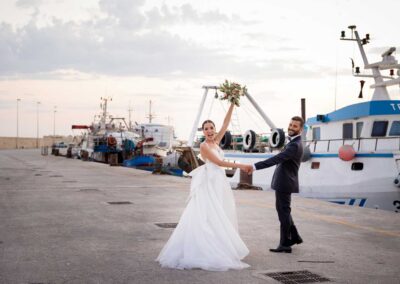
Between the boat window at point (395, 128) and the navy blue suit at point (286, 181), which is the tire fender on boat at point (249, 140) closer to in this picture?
the boat window at point (395, 128)

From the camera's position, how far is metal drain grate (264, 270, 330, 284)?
5.88 m

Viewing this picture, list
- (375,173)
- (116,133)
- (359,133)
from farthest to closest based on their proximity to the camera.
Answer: (116,133) < (359,133) < (375,173)

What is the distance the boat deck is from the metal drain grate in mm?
134

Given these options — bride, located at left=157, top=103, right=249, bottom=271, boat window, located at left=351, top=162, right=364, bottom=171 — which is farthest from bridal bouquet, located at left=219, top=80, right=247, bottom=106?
boat window, located at left=351, top=162, right=364, bottom=171

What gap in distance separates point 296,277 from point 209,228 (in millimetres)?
1394

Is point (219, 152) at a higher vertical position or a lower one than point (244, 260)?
higher

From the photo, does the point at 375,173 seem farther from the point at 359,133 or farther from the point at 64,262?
the point at 64,262

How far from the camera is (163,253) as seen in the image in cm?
673

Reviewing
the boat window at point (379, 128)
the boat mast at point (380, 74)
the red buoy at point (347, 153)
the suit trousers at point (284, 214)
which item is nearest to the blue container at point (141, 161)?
the boat mast at point (380, 74)

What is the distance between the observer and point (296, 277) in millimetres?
6062

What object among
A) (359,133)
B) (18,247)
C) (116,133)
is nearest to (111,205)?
(18,247)

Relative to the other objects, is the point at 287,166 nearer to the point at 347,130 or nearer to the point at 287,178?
the point at 287,178

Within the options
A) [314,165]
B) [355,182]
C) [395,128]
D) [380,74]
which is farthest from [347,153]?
[380,74]

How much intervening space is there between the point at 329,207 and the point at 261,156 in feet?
36.7
